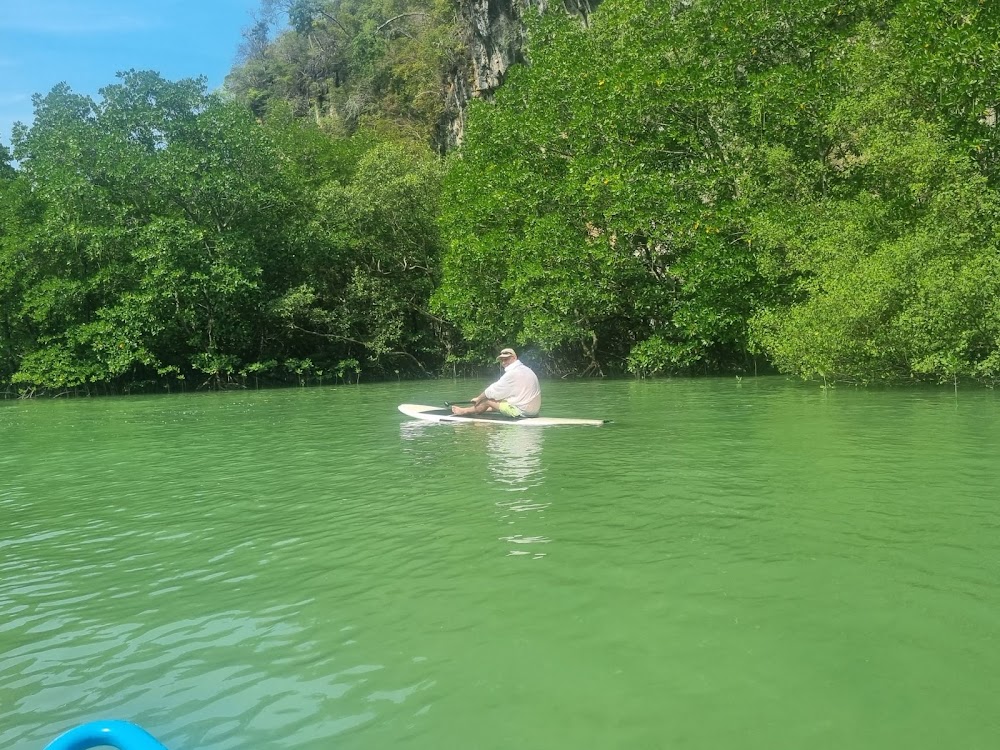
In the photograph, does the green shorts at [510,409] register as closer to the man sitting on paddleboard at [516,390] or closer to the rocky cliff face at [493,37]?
the man sitting on paddleboard at [516,390]

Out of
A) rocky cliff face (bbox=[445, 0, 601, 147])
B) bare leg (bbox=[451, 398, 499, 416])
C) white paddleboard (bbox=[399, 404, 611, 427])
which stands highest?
rocky cliff face (bbox=[445, 0, 601, 147])

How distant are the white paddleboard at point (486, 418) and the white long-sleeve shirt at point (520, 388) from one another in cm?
24

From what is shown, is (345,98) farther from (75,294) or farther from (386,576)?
(386,576)

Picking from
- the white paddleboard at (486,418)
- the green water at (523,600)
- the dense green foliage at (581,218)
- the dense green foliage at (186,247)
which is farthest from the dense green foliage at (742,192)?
the green water at (523,600)

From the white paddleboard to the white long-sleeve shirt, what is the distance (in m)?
0.24

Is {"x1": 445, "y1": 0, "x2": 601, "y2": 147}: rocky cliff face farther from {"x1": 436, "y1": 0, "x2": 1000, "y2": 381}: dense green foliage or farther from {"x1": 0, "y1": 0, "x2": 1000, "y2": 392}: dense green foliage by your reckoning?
{"x1": 436, "y1": 0, "x2": 1000, "y2": 381}: dense green foliage

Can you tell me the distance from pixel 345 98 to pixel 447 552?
52774 millimetres

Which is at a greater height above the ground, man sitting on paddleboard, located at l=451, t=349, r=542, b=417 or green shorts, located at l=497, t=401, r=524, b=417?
man sitting on paddleboard, located at l=451, t=349, r=542, b=417

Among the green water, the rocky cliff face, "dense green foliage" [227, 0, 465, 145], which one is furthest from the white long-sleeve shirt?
"dense green foliage" [227, 0, 465, 145]

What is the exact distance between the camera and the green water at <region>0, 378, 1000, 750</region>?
3254 millimetres

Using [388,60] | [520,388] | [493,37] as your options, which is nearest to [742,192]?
[520,388]

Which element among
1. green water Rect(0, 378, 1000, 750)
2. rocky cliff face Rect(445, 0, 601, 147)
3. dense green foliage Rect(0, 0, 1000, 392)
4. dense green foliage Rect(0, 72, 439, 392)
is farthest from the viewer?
rocky cliff face Rect(445, 0, 601, 147)

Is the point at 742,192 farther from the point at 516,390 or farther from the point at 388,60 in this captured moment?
the point at 388,60

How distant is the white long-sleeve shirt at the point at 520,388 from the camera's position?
13.7 m
